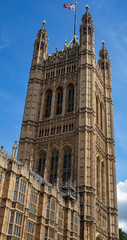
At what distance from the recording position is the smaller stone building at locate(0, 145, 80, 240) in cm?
2609

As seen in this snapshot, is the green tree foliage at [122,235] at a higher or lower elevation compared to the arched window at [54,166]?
lower

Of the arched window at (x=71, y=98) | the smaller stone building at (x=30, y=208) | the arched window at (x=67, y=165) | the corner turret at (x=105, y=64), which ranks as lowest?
the smaller stone building at (x=30, y=208)

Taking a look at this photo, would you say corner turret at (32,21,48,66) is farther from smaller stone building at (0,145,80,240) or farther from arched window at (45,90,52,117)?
smaller stone building at (0,145,80,240)

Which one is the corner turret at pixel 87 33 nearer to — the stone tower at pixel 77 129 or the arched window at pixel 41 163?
the stone tower at pixel 77 129

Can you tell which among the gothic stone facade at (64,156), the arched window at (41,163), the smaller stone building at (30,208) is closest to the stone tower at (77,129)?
the gothic stone facade at (64,156)

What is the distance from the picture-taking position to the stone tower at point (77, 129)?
41.4 metres

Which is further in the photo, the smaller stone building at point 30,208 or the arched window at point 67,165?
the arched window at point 67,165

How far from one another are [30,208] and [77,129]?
18176 millimetres

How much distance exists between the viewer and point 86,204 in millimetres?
38594

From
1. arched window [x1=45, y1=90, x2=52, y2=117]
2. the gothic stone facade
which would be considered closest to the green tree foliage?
the gothic stone facade

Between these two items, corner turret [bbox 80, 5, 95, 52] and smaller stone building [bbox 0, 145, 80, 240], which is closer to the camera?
smaller stone building [bbox 0, 145, 80, 240]

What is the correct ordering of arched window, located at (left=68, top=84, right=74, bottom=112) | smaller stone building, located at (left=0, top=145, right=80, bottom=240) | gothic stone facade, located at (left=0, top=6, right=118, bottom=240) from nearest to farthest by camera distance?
smaller stone building, located at (left=0, top=145, right=80, bottom=240) < gothic stone facade, located at (left=0, top=6, right=118, bottom=240) < arched window, located at (left=68, top=84, right=74, bottom=112)

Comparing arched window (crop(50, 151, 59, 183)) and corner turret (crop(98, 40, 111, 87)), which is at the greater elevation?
corner turret (crop(98, 40, 111, 87))

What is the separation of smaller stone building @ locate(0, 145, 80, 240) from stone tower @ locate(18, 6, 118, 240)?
385 centimetres
